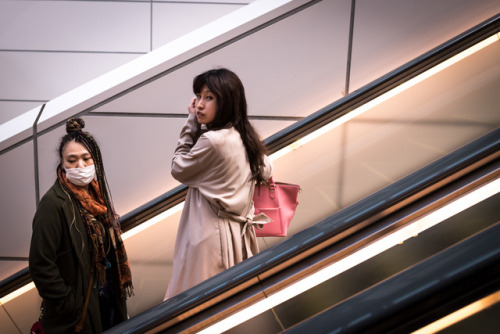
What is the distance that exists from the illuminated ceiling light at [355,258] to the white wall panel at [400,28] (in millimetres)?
2117

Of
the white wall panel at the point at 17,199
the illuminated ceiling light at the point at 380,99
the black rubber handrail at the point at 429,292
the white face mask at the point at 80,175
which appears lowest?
the black rubber handrail at the point at 429,292

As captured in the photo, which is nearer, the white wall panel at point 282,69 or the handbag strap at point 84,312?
the handbag strap at point 84,312

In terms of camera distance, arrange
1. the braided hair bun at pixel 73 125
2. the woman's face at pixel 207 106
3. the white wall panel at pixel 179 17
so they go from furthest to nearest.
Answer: the white wall panel at pixel 179 17 < the braided hair bun at pixel 73 125 < the woman's face at pixel 207 106

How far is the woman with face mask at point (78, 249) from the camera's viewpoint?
1.72 m

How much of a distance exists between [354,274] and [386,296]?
0.47 m

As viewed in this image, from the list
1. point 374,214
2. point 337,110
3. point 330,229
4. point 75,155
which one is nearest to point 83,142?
point 75,155

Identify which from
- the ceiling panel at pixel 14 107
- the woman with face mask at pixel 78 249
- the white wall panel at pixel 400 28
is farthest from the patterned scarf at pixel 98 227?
the ceiling panel at pixel 14 107

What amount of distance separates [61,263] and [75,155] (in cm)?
45

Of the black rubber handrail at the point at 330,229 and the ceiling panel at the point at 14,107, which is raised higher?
the ceiling panel at the point at 14,107

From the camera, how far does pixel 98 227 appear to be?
74.0 inches

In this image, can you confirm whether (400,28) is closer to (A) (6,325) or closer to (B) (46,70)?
(A) (6,325)

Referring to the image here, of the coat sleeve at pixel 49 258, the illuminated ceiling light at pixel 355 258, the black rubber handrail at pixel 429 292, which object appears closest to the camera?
the black rubber handrail at pixel 429 292

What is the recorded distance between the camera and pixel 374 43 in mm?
3137

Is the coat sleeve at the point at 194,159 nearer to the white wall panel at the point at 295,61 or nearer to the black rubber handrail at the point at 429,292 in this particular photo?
the black rubber handrail at the point at 429,292
